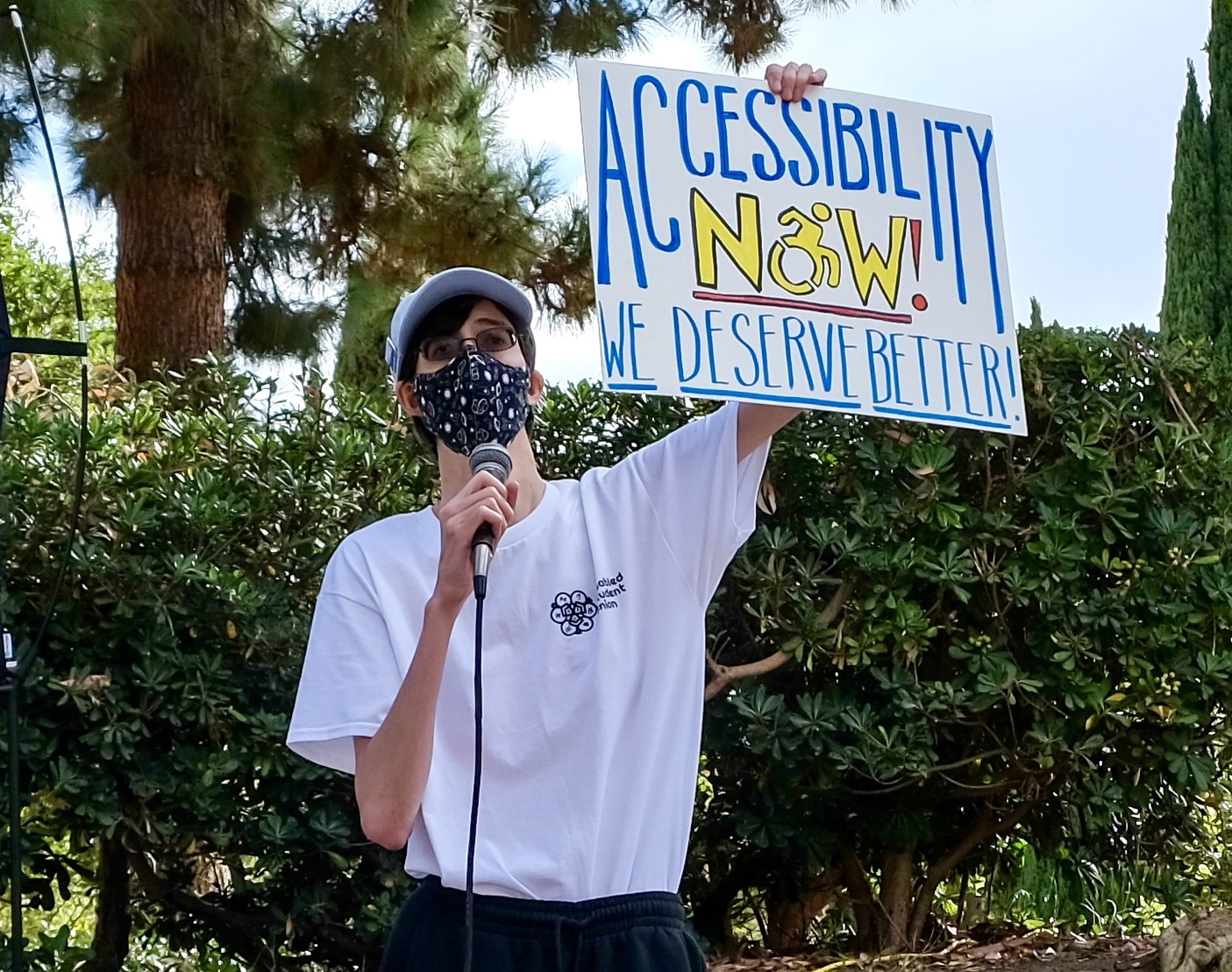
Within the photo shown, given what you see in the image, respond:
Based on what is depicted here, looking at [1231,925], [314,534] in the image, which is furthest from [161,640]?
[1231,925]

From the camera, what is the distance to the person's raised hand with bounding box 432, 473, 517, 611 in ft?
5.63

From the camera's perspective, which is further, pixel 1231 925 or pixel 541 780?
pixel 1231 925

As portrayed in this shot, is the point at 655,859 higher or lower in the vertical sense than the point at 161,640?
lower

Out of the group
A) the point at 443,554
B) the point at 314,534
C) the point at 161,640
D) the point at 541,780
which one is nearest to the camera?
the point at 443,554

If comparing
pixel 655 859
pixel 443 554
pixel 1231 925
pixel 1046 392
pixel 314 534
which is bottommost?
pixel 1231 925

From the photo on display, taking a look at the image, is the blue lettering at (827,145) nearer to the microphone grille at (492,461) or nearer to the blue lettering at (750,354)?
the blue lettering at (750,354)

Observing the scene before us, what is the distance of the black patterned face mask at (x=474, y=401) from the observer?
199cm

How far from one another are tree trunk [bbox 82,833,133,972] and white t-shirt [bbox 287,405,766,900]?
2.70 metres

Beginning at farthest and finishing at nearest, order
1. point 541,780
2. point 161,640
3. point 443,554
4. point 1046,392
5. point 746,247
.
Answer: point 1046,392 < point 161,640 < point 746,247 < point 541,780 < point 443,554

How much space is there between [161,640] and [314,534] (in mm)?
537

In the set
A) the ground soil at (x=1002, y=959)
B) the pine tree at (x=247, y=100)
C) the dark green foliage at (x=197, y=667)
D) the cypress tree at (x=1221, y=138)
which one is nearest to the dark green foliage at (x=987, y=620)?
the ground soil at (x=1002, y=959)

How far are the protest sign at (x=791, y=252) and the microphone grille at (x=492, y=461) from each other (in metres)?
0.40

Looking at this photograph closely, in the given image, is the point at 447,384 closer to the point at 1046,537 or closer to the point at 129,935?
the point at 1046,537

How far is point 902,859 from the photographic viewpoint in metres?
4.70
